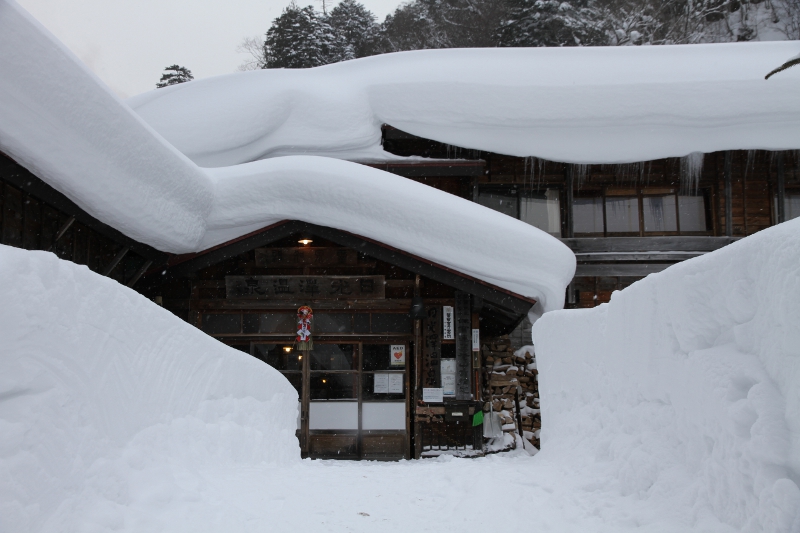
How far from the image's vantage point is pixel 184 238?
884 cm

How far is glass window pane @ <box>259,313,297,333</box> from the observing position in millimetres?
10273

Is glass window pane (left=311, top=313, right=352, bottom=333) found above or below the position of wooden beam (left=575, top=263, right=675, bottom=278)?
below

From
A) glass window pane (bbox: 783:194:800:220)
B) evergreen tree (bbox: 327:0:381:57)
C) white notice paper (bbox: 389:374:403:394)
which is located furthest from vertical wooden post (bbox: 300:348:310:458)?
evergreen tree (bbox: 327:0:381:57)

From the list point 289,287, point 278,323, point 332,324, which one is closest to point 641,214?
point 332,324

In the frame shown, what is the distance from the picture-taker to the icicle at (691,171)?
12836 millimetres

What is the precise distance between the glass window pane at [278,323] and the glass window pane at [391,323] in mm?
1237

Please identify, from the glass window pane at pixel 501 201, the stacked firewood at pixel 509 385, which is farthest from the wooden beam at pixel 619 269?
the stacked firewood at pixel 509 385

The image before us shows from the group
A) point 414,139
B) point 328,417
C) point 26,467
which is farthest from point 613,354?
point 414,139

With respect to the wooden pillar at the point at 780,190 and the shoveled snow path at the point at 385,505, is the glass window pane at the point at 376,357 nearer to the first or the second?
the shoveled snow path at the point at 385,505

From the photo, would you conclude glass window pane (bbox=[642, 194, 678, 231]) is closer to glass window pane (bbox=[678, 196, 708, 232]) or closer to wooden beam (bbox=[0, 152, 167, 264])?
glass window pane (bbox=[678, 196, 708, 232])

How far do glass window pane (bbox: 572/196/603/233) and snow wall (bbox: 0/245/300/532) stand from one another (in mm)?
10331

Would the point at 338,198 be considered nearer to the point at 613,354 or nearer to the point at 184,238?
the point at 184,238

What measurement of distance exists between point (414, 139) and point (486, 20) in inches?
525

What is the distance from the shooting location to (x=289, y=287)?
1011 centimetres
